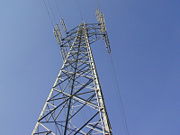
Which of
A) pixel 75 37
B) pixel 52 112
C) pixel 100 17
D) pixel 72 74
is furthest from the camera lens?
pixel 100 17

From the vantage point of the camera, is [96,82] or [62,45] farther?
[62,45]

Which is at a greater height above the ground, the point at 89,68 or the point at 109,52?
the point at 109,52

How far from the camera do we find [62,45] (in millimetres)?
15719

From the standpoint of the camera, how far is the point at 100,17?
17.6 metres

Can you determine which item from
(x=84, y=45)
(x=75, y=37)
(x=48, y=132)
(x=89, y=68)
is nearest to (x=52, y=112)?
(x=48, y=132)

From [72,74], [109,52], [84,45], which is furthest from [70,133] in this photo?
[109,52]

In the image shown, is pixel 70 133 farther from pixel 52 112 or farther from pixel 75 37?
pixel 75 37

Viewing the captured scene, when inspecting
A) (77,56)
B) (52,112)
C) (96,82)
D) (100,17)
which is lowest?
(52,112)

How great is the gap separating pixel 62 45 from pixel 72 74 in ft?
16.4

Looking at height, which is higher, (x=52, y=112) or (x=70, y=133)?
(x=52, y=112)

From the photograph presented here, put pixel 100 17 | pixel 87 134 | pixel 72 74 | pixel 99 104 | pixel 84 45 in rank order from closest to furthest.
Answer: pixel 87 134 → pixel 99 104 → pixel 72 74 → pixel 84 45 → pixel 100 17

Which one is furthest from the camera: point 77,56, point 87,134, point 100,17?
point 100,17

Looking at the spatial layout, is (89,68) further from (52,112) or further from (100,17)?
(100,17)

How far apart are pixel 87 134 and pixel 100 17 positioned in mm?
11115
